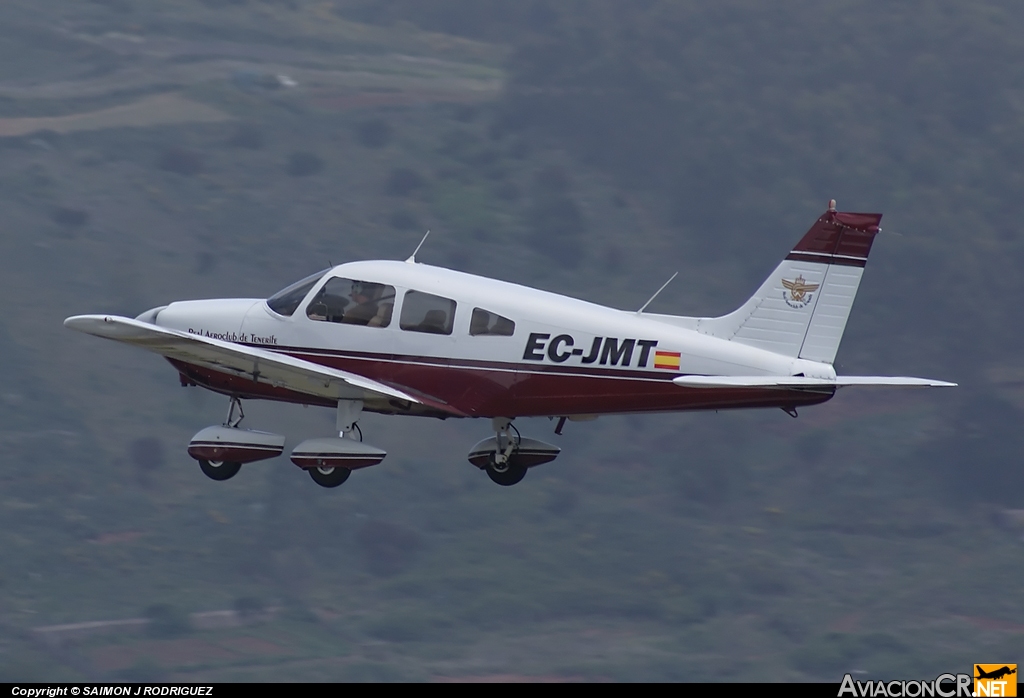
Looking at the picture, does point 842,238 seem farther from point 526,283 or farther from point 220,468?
point 526,283

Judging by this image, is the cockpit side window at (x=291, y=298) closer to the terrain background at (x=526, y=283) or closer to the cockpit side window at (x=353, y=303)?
the cockpit side window at (x=353, y=303)

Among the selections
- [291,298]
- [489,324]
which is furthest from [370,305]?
[489,324]

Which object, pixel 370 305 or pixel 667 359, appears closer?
pixel 667 359

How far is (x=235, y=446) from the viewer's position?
19.2m

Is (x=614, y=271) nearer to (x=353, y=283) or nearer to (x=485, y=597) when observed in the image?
(x=485, y=597)

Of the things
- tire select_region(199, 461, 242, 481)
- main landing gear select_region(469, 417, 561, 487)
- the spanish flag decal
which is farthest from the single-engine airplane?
main landing gear select_region(469, 417, 561, 487)

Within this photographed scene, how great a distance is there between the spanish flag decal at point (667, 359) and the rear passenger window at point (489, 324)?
1831mm

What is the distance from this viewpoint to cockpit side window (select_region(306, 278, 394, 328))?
18.8 m

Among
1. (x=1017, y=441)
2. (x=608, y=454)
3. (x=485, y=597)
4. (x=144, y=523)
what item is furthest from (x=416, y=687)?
(x=1017, y=441)

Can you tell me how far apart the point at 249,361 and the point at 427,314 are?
231 centimetres

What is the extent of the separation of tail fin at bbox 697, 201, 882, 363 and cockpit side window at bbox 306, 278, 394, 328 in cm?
424

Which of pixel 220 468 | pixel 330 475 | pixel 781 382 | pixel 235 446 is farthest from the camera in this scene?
pixel 220 468

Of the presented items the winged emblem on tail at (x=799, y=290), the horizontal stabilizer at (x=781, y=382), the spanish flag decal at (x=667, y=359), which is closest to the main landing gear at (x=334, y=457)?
the spanish flag decal at (x=667, y=359)

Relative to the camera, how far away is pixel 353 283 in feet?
62.0
